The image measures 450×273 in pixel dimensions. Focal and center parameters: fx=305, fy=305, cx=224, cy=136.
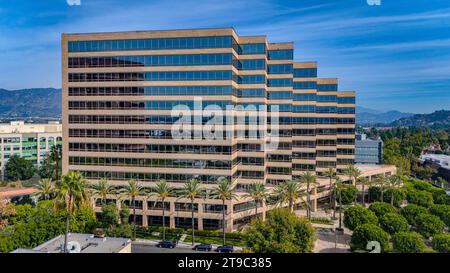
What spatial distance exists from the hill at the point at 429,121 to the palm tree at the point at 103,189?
6295 inches

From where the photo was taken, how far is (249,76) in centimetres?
4419

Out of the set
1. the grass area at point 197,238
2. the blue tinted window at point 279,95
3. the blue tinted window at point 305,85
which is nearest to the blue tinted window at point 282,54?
the blue tinted window at point 279,95

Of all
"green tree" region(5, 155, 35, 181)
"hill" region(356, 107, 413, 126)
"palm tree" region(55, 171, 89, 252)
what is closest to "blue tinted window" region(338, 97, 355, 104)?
"hill" region(356, 107, 413, 126)

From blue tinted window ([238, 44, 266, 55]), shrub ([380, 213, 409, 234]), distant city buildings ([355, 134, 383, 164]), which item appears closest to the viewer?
shrub ([380, 213, 409, 234])

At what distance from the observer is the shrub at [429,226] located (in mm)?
34594

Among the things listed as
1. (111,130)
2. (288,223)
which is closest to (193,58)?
(111,130)

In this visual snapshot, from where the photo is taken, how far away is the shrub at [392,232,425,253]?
28.3 metres

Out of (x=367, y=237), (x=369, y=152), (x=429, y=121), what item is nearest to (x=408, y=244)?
(x=367, y=237)

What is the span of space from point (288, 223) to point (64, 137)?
33.4 metres

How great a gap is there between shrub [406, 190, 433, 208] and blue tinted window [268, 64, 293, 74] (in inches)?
1053

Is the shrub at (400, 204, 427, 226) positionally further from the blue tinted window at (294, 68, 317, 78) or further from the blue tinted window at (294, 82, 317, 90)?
the blue tinted window at (294, 68, 317, 78)

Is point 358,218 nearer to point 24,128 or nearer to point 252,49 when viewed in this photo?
point 252,49

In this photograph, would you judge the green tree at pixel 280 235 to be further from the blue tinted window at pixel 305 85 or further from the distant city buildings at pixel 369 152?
the distant city buildings at pixel 369 152
